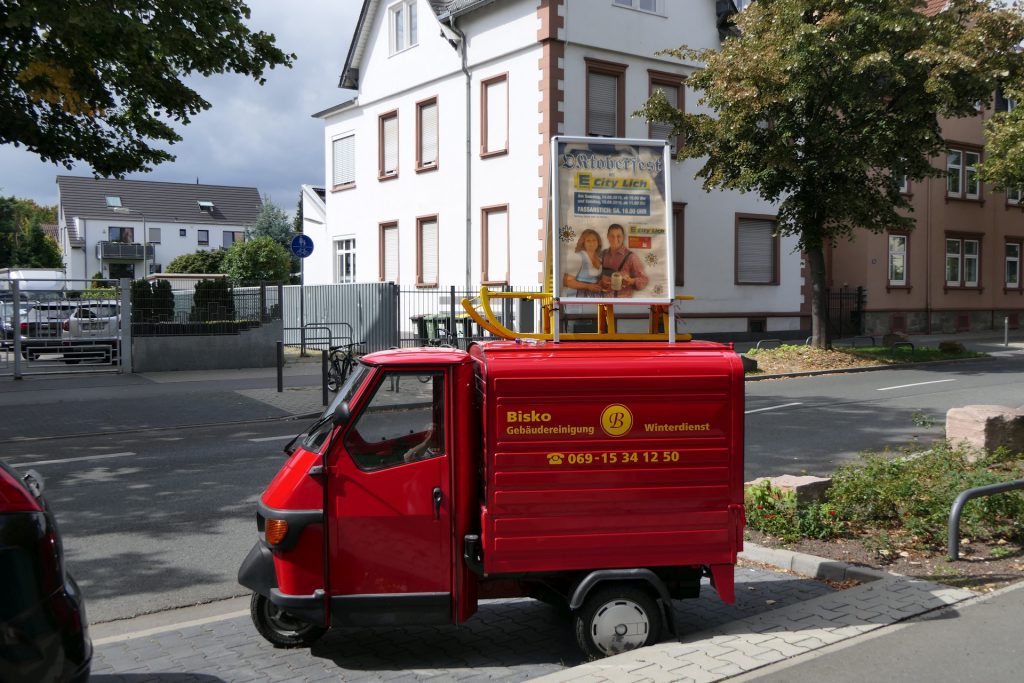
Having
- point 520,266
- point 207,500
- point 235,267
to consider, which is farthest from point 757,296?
point 235,267

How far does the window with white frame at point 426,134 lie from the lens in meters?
29.6

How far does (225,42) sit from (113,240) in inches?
2882

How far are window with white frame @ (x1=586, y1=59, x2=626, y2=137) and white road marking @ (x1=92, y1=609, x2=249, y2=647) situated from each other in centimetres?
2168

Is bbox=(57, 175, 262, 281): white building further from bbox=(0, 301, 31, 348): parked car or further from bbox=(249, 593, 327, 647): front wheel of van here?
bbox=(249, 593, 327, 647): front wheel of van

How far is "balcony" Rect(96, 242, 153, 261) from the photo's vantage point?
260ft

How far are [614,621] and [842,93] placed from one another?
17429 mm

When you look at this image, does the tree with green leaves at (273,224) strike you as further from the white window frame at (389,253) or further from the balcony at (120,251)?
the white window frame at (389,253)

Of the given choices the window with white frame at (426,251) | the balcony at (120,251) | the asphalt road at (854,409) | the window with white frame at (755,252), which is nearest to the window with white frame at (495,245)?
the window with white frame at (426,251)

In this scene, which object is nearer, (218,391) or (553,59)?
(218,391)

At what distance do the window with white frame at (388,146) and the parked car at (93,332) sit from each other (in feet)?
43.2

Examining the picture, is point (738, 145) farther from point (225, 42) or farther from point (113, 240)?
point (113, 240)

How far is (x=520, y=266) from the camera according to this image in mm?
26328

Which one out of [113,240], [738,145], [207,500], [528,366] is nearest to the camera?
[528,366]

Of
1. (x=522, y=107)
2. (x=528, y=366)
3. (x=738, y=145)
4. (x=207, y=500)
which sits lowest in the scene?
(x=207, y=500)
